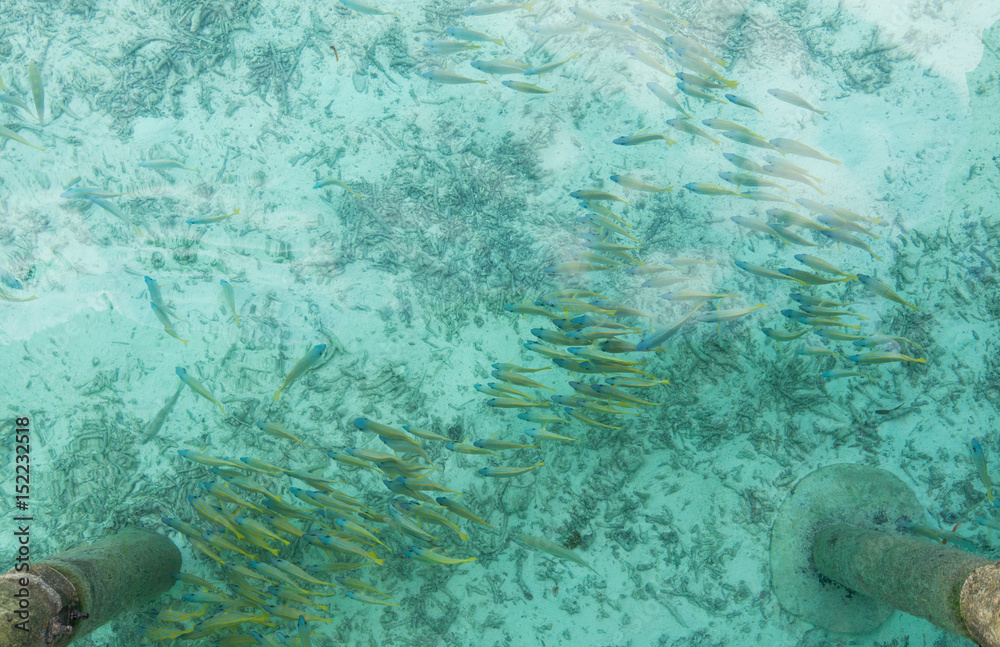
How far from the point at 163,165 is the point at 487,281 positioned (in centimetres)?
319

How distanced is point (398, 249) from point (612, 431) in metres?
2.59

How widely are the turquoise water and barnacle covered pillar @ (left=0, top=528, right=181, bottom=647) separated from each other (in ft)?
1.55

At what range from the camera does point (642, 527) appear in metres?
4.47

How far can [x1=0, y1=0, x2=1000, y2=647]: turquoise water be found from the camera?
4414 millimetres

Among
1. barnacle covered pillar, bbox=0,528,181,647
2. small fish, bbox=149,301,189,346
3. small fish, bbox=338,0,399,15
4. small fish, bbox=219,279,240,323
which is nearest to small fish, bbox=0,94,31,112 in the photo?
small fish, bbox=149,301,189,346

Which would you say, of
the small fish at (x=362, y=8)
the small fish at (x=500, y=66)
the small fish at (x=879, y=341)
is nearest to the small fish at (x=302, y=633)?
the small fish at (x=500, y=66)

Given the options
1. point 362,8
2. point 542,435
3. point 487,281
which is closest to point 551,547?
point 542,435

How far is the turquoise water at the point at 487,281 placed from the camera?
4414 millimetres

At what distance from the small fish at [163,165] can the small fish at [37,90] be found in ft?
3.43

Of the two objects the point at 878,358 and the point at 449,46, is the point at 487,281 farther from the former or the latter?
the point at 878,358

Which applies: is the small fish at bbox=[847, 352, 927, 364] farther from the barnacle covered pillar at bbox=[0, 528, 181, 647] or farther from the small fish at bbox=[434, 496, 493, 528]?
the barnacle covered pillar at bbox=[0, 528, 181, 647]

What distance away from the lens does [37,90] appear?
453 centimetres

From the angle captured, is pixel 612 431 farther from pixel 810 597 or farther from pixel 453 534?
pixel 810 597

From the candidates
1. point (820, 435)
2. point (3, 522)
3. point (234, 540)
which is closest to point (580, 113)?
point (820, 435)
